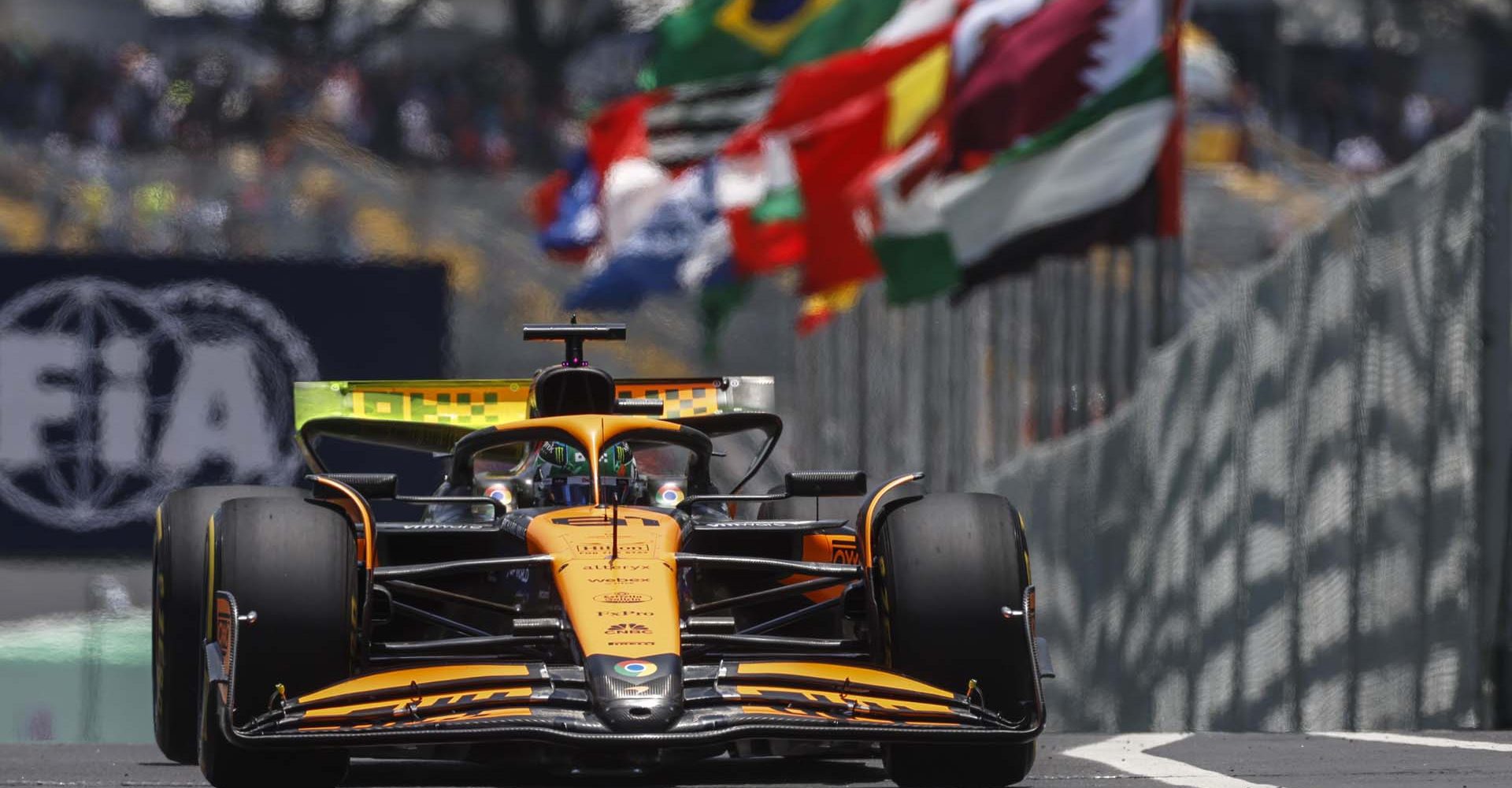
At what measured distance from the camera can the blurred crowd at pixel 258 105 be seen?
86.5 feet

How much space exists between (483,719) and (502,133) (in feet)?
78.5

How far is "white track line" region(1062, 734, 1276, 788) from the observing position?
6309 mm

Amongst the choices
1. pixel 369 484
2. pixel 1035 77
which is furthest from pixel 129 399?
pixel 369 484

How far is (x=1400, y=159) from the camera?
30.8 meters

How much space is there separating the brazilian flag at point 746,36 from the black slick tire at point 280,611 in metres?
15.0

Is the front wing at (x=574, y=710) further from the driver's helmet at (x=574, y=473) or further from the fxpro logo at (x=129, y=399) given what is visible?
the fxpro logo at (x=129, y=399)

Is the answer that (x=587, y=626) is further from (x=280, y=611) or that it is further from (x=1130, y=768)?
(x=1130, y=768)

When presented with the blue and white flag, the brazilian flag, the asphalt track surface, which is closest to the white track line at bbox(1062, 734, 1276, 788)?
the asphalt track surface

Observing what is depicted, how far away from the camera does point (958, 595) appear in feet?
20.1

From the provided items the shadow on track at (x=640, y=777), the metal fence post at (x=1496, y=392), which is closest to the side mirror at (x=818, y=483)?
the shadow on track at (x=640, y=777)

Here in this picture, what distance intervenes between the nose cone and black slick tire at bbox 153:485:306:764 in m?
1.62

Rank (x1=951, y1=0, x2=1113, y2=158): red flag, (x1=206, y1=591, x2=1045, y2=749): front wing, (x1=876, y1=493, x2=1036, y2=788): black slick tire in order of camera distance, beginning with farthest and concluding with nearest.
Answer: (x1=951, y1=0, x2=1113, y2=158): red flag → (x1=876, y1=493, x2=1036, y2=788): black slick tire → (x1=206, y1=591, x2=1045, y2=749): front wing

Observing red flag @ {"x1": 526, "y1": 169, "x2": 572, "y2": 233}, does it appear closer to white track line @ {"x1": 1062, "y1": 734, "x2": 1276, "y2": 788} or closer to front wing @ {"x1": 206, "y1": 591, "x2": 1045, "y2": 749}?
white track line @ {"x1": 1062, "y1": 734, "x2": 1276, "y2": 788}

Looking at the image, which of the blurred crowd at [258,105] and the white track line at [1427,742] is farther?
the blurred crowd at [258,105]
